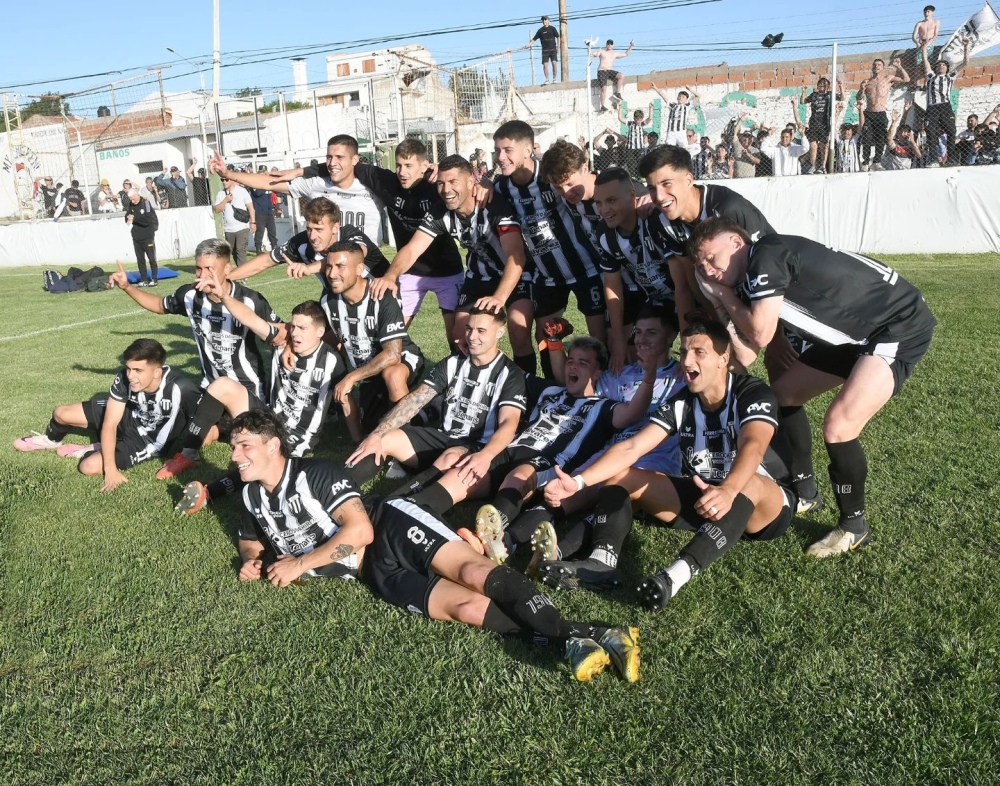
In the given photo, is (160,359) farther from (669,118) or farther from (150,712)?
(669,118)

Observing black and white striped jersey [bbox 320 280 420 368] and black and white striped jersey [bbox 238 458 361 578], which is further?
black and white striped jersey [bbox 320 280 420 368]

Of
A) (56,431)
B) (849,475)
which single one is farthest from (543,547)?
(56,431)

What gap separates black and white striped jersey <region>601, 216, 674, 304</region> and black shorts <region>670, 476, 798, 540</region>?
5.00 feet

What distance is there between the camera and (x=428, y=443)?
18.2 ft

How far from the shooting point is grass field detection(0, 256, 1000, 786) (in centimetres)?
286

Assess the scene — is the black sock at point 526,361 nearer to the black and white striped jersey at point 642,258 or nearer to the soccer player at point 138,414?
the black and white striped jersey at point 642,258

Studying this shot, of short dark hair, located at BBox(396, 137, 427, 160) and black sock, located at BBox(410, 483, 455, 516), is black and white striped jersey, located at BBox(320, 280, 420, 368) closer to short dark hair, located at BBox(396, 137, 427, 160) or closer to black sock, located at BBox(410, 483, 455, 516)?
short dark hair, located at BBox(396, 137, 427, 160)

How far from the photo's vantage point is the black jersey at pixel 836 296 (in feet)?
13.0

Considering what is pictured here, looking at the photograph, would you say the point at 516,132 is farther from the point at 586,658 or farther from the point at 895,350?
the point at 586,658

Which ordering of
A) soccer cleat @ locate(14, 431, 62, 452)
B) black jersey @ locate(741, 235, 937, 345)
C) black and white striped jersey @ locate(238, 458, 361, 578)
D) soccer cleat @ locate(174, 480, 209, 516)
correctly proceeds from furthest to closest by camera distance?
soccer cleat @ locate(14, 431, 62, 452) < soccer cleat @ locate(174, 480, 209, 516) < black and white striped jersey @ locate(238, 458, 361, 578) < black jersey @ locate(741, 235, 937, 345)

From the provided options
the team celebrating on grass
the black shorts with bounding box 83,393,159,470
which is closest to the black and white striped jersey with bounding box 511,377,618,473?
the team celebrating on grass

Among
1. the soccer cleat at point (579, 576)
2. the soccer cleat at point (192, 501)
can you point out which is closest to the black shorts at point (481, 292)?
the soccer cleat at point (192, 501)

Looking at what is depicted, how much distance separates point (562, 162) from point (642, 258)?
32.7 inches

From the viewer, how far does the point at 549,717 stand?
3049mm
